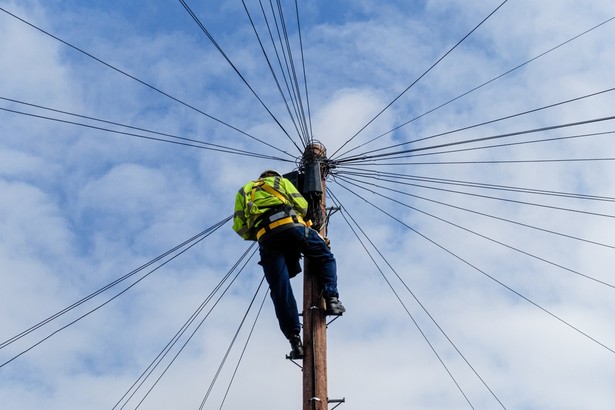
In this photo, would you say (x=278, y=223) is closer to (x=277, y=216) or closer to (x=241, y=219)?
(x=277, y=216)

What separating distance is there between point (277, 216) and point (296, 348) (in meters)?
1.20

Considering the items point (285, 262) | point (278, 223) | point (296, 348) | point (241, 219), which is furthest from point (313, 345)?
point (241, 219)

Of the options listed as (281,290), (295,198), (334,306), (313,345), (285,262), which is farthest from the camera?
(295,198)

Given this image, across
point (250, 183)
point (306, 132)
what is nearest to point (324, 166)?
point (306, 132)

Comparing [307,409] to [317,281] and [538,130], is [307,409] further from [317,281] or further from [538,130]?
[538,130]

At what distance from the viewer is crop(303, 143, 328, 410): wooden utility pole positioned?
18.3 ft

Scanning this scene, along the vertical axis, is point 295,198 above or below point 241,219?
above

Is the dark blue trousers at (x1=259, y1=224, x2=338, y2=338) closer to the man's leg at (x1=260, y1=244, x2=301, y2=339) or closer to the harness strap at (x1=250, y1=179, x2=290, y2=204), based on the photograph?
the man's leg at (x1=260, y1=244, x2=301, y2=339)

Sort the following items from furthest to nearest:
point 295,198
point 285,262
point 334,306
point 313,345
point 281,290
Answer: point 295,198 < point 285,262 < point 281,290 < point 334,306 < point 313,345

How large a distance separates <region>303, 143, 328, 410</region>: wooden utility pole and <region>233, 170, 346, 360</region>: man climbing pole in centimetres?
8

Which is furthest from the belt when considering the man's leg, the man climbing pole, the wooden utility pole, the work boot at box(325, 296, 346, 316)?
the work boot at box(325, 296, 346, 316)

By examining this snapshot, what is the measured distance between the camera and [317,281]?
6.34 m

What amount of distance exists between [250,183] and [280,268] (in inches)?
35.8

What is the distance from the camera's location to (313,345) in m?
5.88
